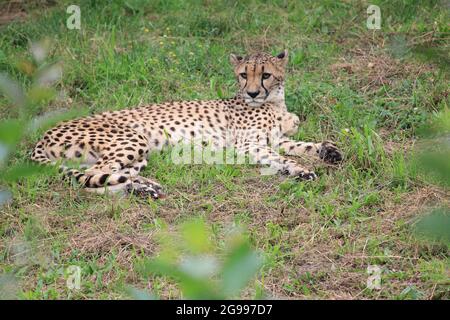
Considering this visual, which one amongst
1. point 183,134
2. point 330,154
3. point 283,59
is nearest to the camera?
point 330,154

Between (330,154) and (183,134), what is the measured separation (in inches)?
51.9

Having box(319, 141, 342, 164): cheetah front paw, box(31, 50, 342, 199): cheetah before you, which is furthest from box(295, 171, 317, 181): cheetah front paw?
box(319, 141, 342, 164): cheetah front paw

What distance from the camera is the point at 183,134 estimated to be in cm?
646

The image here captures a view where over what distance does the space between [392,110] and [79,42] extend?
10.8 feet

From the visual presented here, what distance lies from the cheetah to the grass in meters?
0.15

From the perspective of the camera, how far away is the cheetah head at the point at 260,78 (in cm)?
663

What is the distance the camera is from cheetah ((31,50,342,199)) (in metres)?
5.68

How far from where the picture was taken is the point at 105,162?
5.79 metres

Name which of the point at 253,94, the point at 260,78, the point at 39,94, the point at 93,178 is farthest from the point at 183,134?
the point at 39,94

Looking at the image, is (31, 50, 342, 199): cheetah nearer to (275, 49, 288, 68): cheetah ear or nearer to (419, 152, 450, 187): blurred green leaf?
(275, 49, 288, 68): cheetah ear

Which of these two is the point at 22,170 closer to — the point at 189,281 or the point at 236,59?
the point at 189,281

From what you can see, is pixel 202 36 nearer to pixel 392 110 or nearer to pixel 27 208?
pixel 392 110

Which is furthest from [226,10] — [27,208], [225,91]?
[27,208]

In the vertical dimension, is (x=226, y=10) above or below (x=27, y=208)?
above
